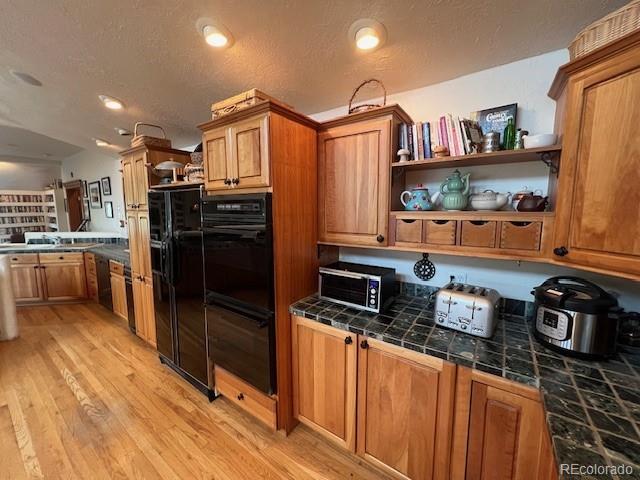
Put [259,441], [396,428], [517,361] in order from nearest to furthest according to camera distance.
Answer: [517,361] → [396,428] → [259,441]

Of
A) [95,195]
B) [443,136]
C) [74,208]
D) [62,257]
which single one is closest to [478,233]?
[443,136]

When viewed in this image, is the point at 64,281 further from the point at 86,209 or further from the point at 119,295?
the point at 86,209

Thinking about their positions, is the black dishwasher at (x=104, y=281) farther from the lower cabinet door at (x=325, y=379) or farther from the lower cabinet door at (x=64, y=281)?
the lower cabinet door at (x=325, y=379)

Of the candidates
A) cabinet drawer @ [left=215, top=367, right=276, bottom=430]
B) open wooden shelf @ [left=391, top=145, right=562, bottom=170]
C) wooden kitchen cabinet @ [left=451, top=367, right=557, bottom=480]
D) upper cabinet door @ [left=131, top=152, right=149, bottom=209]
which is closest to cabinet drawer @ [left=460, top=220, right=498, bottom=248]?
open wooden shelf @ [left=391, top=145, right=562, bottom=170]

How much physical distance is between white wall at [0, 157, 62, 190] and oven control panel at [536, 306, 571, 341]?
31.3 feet

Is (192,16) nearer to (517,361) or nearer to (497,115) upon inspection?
(497,115)

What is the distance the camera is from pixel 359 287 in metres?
1.60

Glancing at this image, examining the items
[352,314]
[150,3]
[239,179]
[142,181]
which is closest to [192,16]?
[150,3]

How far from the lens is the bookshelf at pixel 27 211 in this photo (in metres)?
6.74

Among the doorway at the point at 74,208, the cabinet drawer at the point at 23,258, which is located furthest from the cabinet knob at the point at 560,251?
the doorway at the point at 74,208

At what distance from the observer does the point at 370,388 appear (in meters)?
1.41

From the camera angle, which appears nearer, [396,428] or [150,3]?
[396,428]

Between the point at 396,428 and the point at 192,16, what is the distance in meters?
2.50

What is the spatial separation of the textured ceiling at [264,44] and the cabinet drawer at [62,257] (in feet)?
8.40
